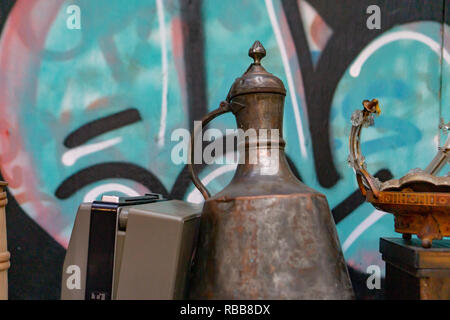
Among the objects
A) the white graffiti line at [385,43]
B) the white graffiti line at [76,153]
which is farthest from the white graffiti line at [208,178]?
the white graffiti line at [385,43]

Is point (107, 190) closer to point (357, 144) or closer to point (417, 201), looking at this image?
point (357, 144)

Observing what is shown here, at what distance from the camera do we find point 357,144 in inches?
41.9

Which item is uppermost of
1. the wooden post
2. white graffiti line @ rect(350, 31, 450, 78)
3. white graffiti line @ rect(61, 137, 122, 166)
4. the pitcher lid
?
white graffiti line @ rect(350, 31, 450, 78)

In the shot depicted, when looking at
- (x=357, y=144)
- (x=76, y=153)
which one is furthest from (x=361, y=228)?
(x=76, y=153)

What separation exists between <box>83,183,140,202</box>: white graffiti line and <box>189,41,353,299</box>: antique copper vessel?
0.57m

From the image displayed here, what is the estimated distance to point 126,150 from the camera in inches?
56.2

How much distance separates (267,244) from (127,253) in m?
0.32

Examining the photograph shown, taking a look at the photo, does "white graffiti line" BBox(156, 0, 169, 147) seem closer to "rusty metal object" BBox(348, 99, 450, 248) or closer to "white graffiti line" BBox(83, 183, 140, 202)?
"white graffiti line" BBox(83, 183, 140, 202)

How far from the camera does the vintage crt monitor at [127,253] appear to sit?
82 centimetres

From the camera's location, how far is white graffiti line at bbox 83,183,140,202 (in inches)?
55.8

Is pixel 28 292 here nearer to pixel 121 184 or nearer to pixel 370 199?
pixel 121 184

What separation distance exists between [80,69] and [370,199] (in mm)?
1147

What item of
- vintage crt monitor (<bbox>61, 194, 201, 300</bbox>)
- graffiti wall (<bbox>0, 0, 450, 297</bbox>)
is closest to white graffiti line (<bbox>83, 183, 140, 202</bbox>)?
graffiti wall (<bbox>0, 0, 450, 297</bbox>)

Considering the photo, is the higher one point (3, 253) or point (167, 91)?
point (167, 91)
